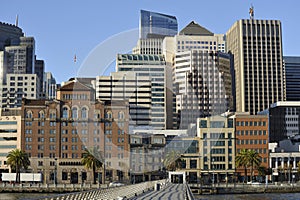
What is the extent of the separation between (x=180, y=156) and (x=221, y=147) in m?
10.0

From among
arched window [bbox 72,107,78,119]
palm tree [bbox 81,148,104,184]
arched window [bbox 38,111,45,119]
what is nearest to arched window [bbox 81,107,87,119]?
arched window [bbox 72,107,78,119]

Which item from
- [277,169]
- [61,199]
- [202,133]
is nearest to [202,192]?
[202,133]

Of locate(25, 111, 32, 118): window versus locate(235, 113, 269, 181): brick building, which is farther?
locate(235, 113, 269, 181): brick building

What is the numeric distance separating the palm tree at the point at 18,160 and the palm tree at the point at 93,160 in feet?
39.2

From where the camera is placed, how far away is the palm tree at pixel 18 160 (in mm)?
119562

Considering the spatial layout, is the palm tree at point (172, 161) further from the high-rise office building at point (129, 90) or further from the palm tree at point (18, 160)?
the high-rise office building at point (129, 90)

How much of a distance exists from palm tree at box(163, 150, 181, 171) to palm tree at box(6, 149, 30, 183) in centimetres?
3140

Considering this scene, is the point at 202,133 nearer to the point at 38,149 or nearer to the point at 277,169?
the point at 277,169

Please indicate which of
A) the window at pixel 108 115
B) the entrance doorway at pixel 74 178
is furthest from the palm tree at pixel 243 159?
the entrance doorway at pixel 74 178

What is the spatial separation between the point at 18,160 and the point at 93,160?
15587mm

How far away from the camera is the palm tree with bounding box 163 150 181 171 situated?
430 ft

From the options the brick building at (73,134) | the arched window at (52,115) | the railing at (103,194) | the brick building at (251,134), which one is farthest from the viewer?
the brick building at (251,134)

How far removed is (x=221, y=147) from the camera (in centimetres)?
13525

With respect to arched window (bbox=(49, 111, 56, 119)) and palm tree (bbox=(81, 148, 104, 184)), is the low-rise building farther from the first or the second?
arched window (bbox=(49, 111, 56, 119))
